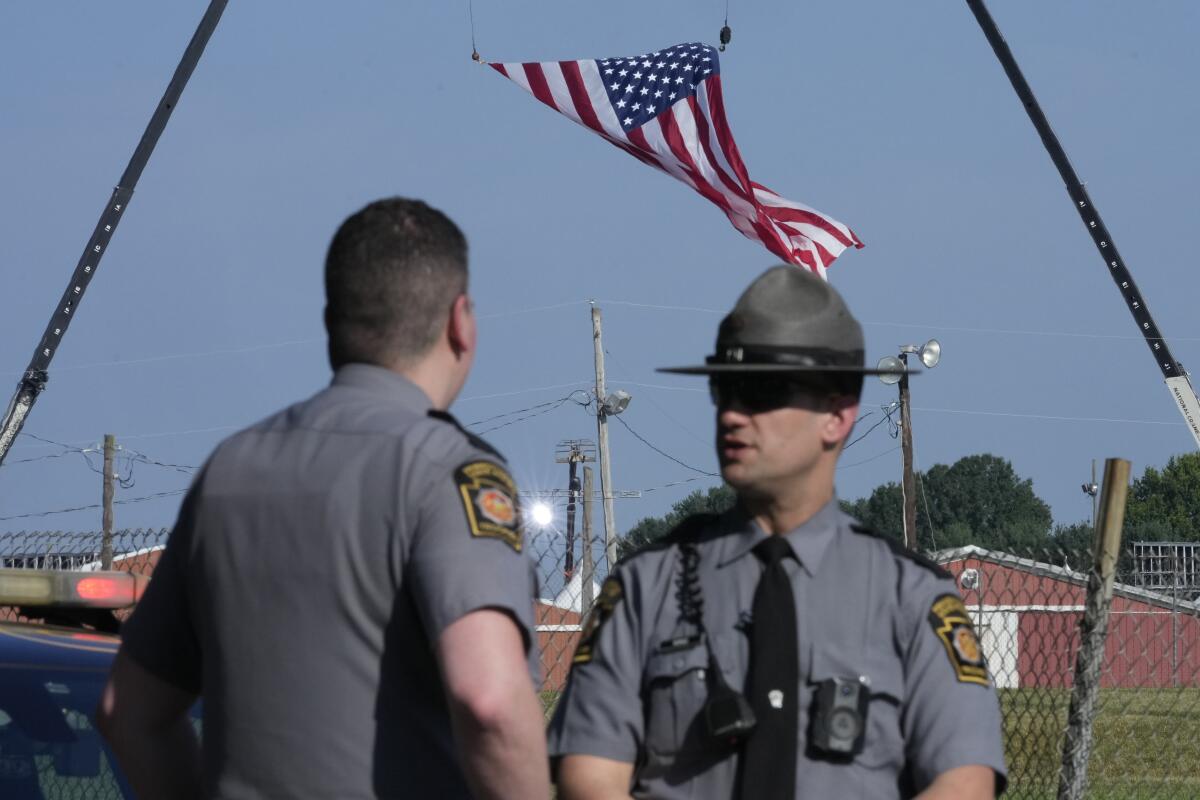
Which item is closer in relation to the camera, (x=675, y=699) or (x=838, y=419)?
(x=675, y=699)

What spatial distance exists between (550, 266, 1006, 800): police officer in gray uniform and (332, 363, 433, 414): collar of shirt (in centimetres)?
43

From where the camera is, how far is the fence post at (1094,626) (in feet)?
18.0

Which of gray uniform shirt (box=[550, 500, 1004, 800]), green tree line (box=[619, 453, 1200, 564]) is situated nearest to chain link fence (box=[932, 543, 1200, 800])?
gray uniform shirt (box=[550, 500, 1004, 800])

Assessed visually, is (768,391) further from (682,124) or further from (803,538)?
(682,124)

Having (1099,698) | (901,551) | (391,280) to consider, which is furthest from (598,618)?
(1099,698)

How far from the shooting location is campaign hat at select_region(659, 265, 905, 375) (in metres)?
2.90

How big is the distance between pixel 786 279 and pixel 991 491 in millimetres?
123897

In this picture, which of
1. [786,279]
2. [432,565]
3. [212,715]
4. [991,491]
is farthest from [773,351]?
[991,491]

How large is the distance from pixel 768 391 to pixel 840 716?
1.77ft

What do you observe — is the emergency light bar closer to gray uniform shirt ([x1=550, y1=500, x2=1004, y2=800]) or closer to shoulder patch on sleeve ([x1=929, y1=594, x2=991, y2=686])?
gray uniform shirt ([x1=550, y1=500, x2=1004, y2=800])

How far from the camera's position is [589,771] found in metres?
2.76

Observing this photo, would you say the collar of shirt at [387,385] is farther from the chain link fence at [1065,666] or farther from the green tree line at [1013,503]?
the green tree line at [1013,503]

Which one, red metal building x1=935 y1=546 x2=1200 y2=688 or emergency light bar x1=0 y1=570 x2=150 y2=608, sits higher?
emergency light bar x1=0 y1=570 x2=150 y2=608

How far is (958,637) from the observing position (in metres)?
2.83
